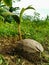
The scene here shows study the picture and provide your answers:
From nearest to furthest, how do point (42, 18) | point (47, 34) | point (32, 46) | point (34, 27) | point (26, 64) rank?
point (26, 64) < point (32, 46) < point (47, 34) < point (34, 27) < point (42, 18)

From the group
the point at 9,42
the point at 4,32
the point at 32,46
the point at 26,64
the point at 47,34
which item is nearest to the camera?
the point at 26,64

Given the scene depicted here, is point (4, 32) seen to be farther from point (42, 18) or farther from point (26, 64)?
point (42, 18)

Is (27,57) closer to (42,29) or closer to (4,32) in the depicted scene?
(4,32)

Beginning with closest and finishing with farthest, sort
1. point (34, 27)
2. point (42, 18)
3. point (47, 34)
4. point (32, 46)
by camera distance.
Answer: point (32, 46), point (47, 34), point (34, 27), point (42, 18)

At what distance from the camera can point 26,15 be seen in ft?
28.5

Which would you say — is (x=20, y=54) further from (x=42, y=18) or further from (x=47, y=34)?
(x=42, y=18)

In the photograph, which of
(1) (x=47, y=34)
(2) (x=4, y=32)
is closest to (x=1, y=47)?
(2) (x=4, y=32)

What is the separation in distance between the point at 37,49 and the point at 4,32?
1.32 m

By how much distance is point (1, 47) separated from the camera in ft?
18.4

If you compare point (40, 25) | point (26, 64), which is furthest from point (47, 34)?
point (26, 64)

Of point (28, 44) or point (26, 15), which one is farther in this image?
point (26, 15)

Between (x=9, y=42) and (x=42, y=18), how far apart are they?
2865 mm

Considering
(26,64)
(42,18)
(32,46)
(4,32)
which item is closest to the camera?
(26,64)

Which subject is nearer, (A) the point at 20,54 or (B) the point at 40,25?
(A) the point at 20,54
